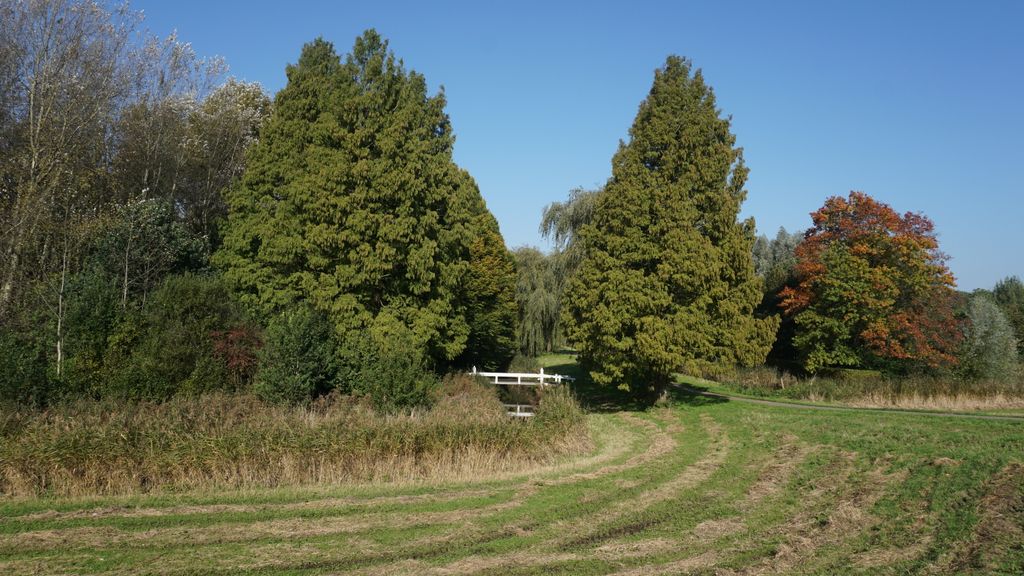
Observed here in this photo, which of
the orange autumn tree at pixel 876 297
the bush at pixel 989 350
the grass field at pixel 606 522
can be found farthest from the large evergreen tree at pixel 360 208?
the bush at pixel 989 350

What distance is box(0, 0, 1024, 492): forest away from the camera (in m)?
19.5

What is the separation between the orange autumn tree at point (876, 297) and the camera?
28.6 m

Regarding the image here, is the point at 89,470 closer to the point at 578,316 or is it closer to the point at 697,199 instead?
the point at 578,316

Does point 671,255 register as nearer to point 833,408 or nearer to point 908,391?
point 833,408

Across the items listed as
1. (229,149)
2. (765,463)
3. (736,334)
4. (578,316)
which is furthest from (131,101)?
(765,463)

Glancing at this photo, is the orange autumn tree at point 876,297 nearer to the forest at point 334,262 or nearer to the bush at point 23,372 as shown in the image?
the forest at point 334,262

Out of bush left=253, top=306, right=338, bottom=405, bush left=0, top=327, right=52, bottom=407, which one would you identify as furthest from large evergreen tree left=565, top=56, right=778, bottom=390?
bush left=0, top=327, right=52, bottom=407

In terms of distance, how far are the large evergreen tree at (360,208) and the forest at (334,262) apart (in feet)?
0.28

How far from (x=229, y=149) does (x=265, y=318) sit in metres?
14.0

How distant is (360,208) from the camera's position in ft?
71.3

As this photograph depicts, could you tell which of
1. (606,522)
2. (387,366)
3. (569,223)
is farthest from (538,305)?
(606,522)

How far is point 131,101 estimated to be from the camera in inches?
1139

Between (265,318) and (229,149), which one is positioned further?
(229,149)

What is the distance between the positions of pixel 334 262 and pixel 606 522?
15474 millimetres
